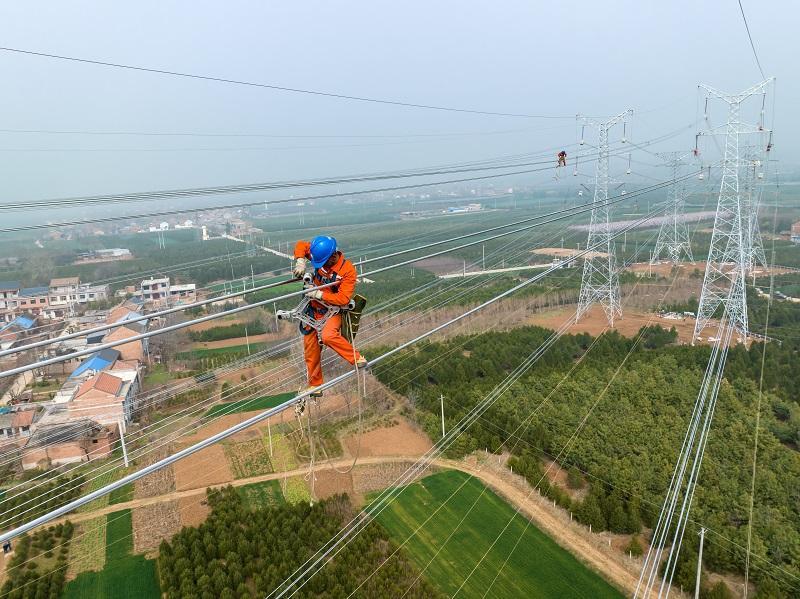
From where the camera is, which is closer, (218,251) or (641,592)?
(641,592)

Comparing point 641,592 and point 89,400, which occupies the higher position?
point 89,400

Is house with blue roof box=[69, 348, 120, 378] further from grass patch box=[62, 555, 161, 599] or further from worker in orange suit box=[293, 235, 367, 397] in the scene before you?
→ worker in orange suit box=[293, 235, 367, 397]

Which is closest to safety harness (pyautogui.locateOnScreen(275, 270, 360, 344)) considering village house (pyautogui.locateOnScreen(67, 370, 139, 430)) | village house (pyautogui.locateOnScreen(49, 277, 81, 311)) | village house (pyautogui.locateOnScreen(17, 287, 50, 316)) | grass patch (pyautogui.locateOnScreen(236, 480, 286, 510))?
grass patch (pyautogui.locateOnScreen(236, 480, 286, 510))

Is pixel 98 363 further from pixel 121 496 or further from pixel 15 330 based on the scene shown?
pixel 121 496

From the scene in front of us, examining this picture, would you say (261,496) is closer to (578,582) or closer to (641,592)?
(578,582)

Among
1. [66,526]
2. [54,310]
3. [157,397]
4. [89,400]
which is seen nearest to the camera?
[66,526]

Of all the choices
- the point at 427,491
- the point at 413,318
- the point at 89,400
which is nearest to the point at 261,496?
the point at 427,491

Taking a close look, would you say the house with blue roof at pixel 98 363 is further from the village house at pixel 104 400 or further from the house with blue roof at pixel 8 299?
the house with blue roof at pixel 8 299
